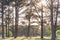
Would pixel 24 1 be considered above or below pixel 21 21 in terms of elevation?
above

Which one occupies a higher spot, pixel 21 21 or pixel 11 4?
pixel 11 4

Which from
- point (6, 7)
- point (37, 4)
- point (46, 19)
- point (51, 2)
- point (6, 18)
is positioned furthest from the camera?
point (6, 18)

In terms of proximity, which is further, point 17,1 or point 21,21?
point 21,21

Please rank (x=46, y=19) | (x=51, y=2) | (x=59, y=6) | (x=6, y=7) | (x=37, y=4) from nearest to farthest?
1. (x=51, y=2)
2. (x=59, y=6)
3. (x=37, y=4)
4. (x=46, y=19)
5. (x=6, y=7)

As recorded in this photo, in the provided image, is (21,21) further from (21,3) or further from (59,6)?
(59,6)

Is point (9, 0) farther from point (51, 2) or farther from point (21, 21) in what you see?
point (51, 2)

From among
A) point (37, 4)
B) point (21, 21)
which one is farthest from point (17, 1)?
point (21, 21)

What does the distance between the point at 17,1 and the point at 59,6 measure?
6386mm

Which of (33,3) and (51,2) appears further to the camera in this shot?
(33,3)

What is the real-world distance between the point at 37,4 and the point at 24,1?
2.39 meters

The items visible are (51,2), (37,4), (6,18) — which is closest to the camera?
(51,2)

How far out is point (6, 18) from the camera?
119ft

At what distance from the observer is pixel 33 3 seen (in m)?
27.3

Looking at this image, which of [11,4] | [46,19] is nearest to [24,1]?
[11,4]
